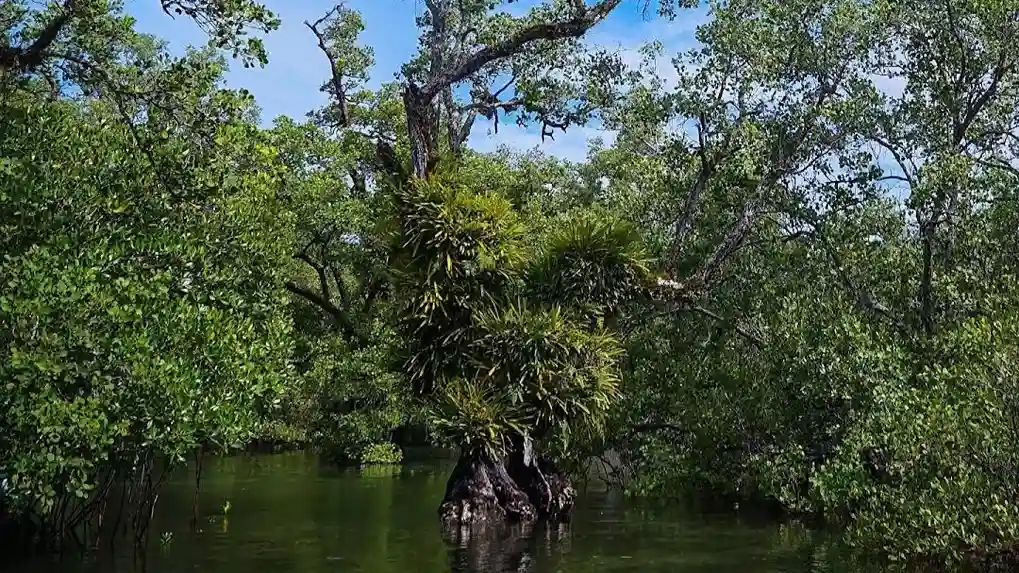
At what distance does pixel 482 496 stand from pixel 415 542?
2613 mm

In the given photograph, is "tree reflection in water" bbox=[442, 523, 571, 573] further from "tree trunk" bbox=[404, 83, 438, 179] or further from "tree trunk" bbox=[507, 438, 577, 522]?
Answer: "tree trunk" bbox=[404, 83, 438, 179]

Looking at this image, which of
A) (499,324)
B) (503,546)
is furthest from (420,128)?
(503,546)

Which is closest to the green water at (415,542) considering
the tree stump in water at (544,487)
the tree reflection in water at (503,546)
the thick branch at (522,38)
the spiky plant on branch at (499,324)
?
the tree reflection in water at (503,546)

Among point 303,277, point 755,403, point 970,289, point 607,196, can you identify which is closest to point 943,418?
point 970,289

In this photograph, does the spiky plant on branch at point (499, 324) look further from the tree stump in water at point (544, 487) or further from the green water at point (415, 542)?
the green water at point (415, 542)

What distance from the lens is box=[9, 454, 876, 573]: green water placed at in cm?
1463

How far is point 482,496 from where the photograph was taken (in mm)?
19734

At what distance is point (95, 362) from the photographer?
36.1ft

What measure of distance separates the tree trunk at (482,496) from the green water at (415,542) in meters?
0.62

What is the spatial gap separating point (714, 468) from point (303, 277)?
22.8 metres

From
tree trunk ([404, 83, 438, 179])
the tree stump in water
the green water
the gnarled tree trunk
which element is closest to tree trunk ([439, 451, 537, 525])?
the gnarled tree trunk

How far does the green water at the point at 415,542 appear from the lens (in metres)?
14.6

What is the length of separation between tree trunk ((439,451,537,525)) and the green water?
617 mm

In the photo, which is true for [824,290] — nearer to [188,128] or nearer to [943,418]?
[943,418]
